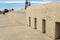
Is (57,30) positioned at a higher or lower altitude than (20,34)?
higher

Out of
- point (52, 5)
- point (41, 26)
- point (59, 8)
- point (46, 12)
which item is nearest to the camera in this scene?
point (59, 8)

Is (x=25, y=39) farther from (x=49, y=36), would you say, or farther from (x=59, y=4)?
(x=59, y=4)

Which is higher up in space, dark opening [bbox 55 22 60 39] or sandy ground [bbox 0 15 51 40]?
dark opening [bbox 55 22 60 39]

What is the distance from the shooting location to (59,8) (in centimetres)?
470

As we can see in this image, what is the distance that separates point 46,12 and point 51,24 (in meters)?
0.72

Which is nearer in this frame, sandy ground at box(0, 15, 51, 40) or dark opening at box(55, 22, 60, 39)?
dark opening at box(55, 22, 60, 39)

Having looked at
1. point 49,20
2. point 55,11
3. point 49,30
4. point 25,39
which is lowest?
point 25,39

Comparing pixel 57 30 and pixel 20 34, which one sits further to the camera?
pixel 20 34

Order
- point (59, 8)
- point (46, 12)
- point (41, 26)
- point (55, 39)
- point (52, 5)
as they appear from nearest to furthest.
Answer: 1. point (59, 8)
2. point (55, 39)
3. point (52, 5)
4. point (46, 12)
5. point (41, 26)

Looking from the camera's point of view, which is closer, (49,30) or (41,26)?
(49,30)

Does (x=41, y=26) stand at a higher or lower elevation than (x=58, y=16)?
lower

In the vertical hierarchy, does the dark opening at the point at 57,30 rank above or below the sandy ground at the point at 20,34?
above

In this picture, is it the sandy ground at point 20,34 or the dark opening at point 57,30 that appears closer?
the dark opening at point 57,30

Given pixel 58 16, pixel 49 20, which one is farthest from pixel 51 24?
pixel 58 16
